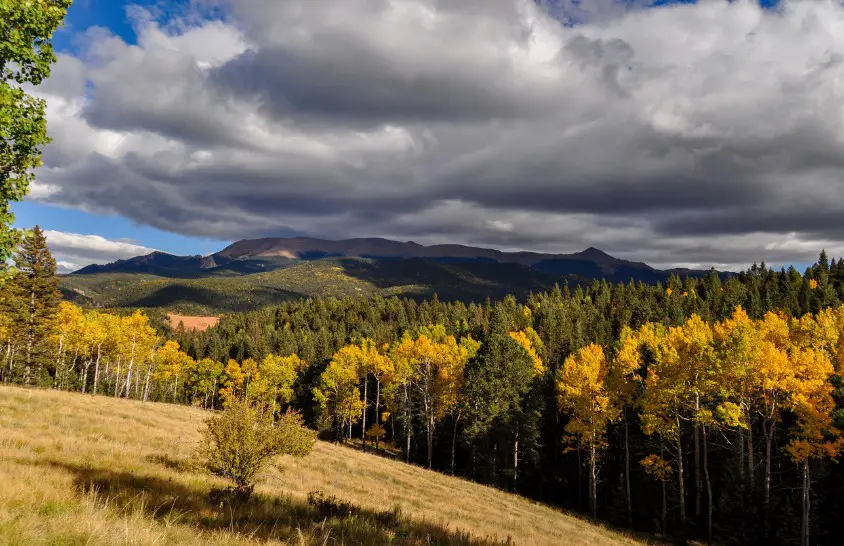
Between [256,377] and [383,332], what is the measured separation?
41675 mm

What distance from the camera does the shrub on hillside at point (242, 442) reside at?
1421cm

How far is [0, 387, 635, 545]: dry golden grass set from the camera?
762 centimetres

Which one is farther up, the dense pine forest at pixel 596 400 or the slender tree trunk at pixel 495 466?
the dense pine forest at pixel 596 400

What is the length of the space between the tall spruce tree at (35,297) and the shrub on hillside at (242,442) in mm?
46999

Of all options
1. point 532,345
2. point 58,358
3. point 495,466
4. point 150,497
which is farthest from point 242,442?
point 58,358

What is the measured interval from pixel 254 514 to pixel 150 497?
2571mm

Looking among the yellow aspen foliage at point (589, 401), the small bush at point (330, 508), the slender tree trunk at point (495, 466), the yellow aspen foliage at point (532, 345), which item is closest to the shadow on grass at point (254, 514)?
the small bush at point (330, 508)

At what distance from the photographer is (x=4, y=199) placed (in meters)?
10.2

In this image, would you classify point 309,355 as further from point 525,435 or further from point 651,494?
point 651,494

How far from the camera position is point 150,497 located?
11117mm

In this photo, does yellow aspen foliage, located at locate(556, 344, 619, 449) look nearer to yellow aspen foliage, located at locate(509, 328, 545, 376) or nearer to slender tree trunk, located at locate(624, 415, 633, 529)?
slender tree trunk, located at locate(624, 415, 633, 529)

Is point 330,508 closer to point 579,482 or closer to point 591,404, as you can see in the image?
point 591,404

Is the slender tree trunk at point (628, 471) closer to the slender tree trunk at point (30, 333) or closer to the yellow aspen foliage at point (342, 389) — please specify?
the yellow aspen foliage at point (342, 389)

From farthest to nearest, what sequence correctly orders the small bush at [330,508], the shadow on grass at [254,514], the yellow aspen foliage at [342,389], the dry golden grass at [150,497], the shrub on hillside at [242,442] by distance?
the yellow aspen foliage at [342,389] → the shrub on hillside at [242,442] → the small bush at [330,508] → the shadow on grass at [254,514] → the dry golden grass at [150,497]
